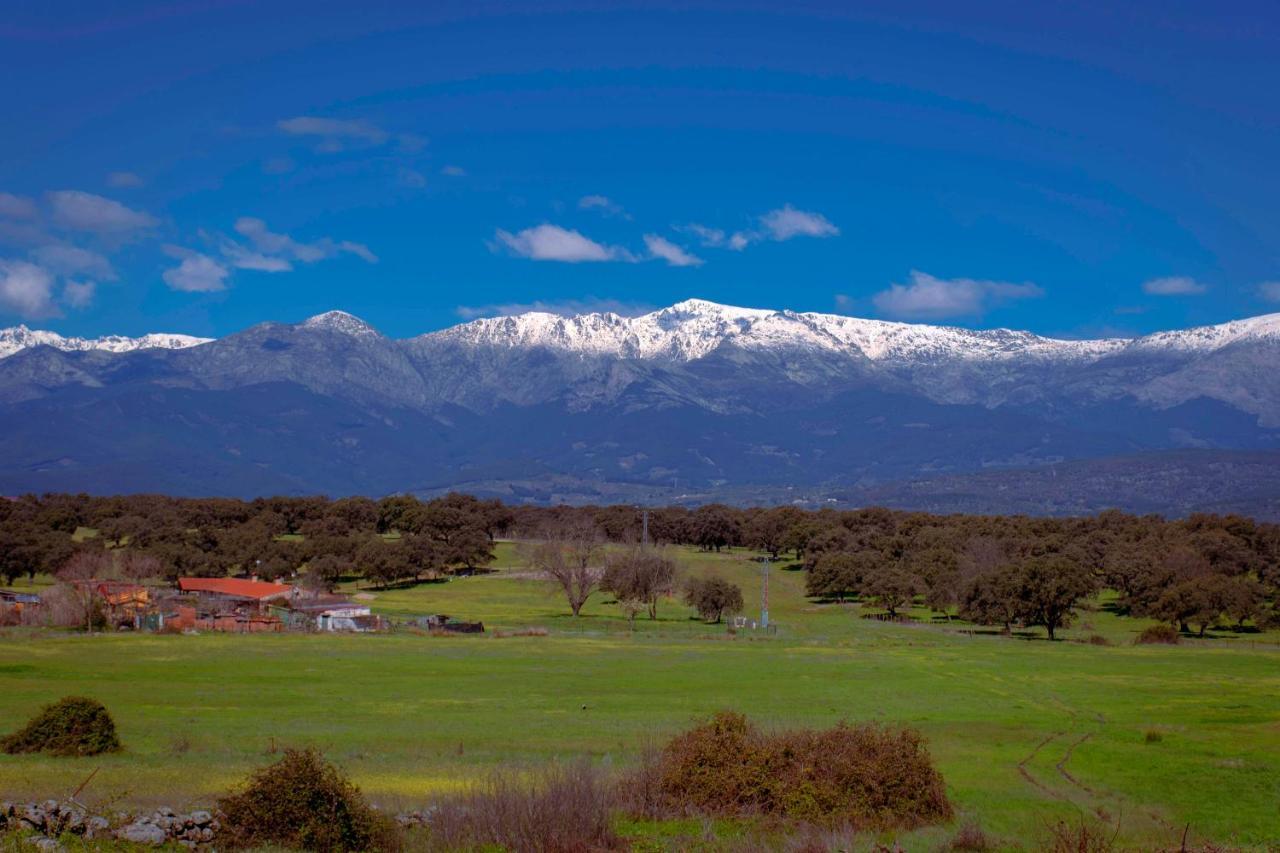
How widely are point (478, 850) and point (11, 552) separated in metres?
98.4

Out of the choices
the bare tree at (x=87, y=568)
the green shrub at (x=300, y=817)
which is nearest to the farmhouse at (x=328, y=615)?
the bare tree at (x=87, y=568)

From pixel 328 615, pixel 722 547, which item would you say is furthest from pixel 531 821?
pixel 722 547

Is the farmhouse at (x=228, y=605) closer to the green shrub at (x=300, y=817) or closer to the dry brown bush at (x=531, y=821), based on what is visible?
the green shrub at (x=300, y=817)

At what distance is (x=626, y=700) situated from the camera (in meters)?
47.8

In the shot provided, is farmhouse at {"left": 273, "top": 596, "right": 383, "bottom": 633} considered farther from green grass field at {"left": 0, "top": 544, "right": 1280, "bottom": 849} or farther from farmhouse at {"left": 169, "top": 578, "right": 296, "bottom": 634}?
green grass field at {"left": 0, "top": 544, "right": 1280, "bottom": 849}

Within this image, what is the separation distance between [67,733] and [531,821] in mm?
17521

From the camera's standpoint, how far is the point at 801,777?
80.2ft

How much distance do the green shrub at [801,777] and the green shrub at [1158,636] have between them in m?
67.2

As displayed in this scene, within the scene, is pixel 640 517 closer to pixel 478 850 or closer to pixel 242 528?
pixel 242 528

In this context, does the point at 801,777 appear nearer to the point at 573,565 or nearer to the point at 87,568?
the point at 573,565

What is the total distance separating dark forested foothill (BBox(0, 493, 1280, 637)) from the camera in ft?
312

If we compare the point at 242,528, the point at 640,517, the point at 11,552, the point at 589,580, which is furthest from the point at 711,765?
the point at 640,517

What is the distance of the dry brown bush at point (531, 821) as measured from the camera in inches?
766

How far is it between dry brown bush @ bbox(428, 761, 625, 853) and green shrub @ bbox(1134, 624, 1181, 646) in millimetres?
74762
